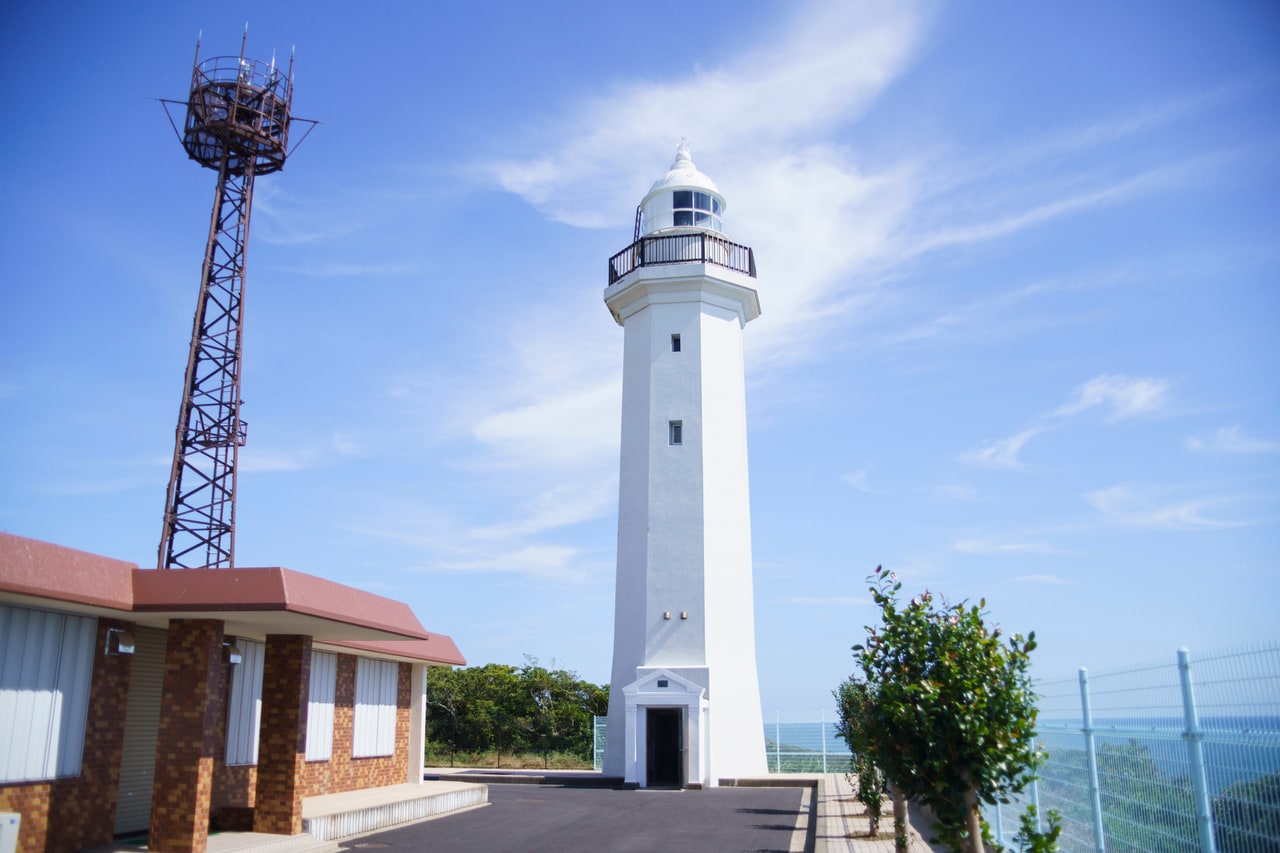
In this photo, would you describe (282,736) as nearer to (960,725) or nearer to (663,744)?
(960,725)

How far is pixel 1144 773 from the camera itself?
22.5 ft

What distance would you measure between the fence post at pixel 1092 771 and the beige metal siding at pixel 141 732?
10.3m

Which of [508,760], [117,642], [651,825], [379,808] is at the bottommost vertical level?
[508,760]

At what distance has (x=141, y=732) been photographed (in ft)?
40.4

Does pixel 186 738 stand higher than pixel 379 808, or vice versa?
pixel 186 738

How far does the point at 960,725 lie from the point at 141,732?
1022 cm

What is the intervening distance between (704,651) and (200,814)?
44.7ft

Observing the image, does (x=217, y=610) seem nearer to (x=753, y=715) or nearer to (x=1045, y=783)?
(x=1045, y=783)

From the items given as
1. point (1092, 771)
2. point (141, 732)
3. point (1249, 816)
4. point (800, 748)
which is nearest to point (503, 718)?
point (800, 748)

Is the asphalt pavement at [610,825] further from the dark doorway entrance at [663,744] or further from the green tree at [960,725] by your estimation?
the green tree at [960,725]

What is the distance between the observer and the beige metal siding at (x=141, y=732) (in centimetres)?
1202

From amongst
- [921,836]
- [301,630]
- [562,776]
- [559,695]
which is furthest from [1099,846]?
[559,695]

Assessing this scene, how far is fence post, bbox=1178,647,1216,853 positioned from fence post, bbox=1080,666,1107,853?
1.96 meters

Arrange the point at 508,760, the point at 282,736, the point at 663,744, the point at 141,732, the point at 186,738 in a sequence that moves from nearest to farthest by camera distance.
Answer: the point at 186,738 → the point at 141,732 → the point at 282,736 → the point at 663,744 → the point at 508,760
